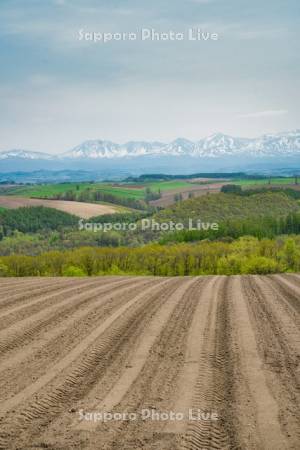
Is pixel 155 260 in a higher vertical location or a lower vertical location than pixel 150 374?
lower

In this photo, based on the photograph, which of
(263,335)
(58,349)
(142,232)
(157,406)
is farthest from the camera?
(142,232)

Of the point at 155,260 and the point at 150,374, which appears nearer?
the point at 150,374

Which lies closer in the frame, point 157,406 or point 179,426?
point 179,426

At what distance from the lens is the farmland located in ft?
38.9

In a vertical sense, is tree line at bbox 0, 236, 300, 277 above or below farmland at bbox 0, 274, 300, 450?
below

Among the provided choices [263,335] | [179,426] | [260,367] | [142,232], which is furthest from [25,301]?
[142,232]

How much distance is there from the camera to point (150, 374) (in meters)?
16.2

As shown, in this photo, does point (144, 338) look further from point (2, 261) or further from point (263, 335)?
point (2, 261)

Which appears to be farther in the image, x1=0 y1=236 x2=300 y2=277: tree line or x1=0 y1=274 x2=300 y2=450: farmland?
x1=0 y1=236 x2=300 y2=277: tree line

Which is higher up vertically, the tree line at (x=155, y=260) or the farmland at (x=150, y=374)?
the farmland at (x=150, y=374)

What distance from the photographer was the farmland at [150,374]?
11.9m

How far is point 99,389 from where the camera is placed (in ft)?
49.2

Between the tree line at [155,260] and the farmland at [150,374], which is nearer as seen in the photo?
the farmland at [150,374]

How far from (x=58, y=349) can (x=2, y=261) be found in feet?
235
